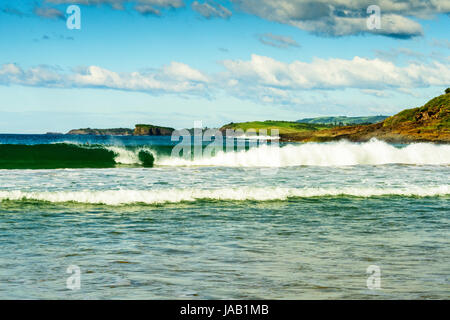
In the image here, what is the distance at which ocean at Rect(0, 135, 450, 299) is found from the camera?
25.0 feet

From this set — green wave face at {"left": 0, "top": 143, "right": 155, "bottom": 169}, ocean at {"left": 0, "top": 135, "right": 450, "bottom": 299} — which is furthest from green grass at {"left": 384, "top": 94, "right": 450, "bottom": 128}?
ocean at {"left": 0, "top": 135, "right": 450, "bottom": 299}

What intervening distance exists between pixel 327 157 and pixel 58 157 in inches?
987

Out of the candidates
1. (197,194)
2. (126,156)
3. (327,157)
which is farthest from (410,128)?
(197,194)

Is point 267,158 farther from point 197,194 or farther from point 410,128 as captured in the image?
point 410,128

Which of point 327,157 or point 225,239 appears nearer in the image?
point 225,239

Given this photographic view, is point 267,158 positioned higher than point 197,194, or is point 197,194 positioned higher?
point 267,158

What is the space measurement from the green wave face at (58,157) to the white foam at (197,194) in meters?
20.3

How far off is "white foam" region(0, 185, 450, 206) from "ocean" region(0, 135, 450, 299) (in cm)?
5

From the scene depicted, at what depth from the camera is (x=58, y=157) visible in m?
47.1

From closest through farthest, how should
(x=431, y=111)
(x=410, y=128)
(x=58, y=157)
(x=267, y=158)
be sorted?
(x=267, y=158), (x=58, y=157), (x=410, y=128), (x=431, y=111)

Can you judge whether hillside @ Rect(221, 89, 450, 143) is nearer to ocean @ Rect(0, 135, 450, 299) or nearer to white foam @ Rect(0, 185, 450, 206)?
white foam @ Rect(0, 185, 450, 206)

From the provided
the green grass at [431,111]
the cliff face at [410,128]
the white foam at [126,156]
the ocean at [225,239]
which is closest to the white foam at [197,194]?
the ocean at [225,239]

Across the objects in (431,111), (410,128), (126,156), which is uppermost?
(431,111)
